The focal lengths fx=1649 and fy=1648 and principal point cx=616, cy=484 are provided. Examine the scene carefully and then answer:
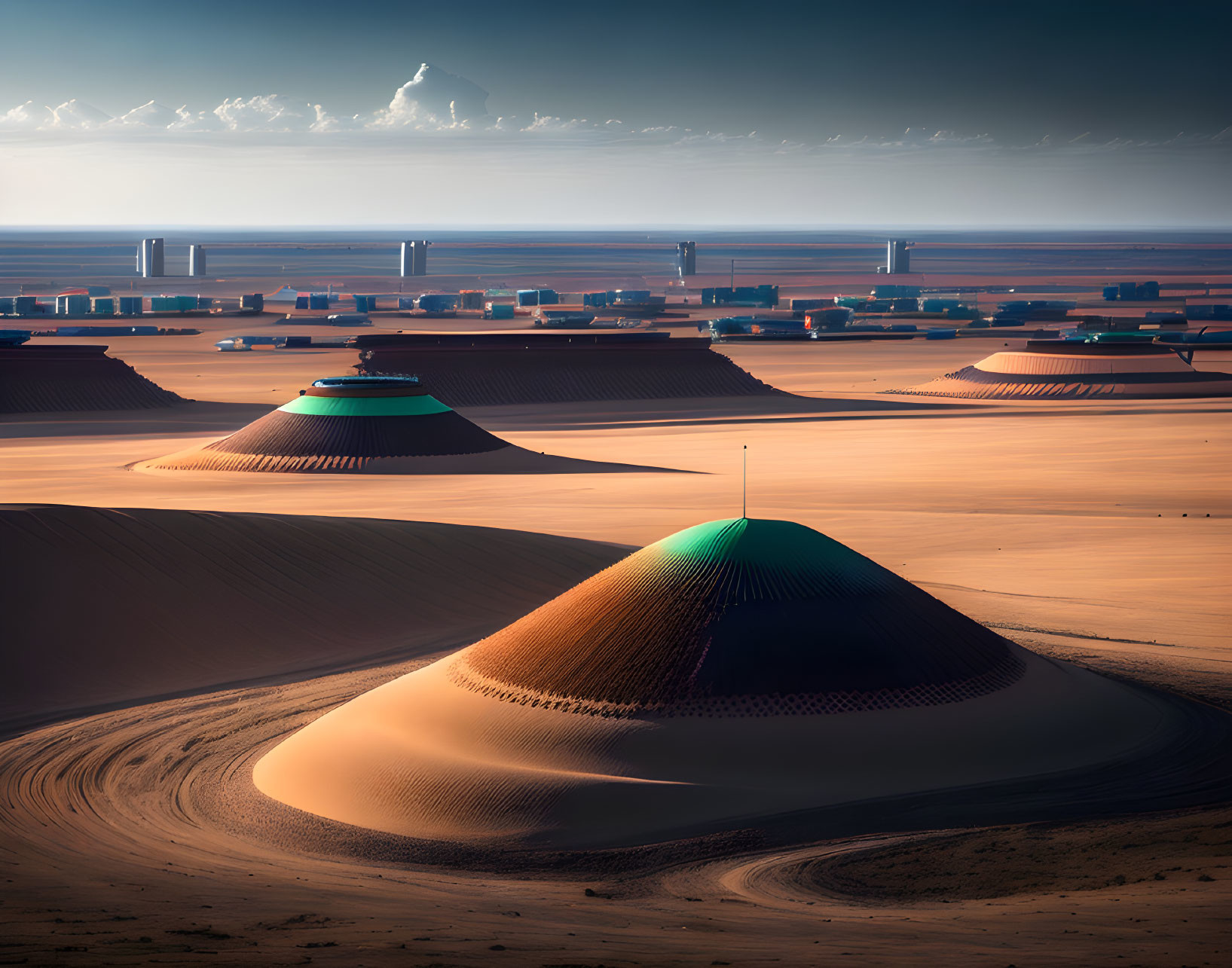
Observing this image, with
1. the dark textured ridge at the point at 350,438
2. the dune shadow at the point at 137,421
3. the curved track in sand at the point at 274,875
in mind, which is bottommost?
the curved track in sand at the point at 274,875

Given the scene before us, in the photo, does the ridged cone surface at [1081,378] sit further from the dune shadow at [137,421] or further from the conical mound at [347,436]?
the conical mound at [347,436]

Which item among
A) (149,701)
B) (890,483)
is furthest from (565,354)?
(149,701)

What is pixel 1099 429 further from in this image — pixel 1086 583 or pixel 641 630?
pixel 641 630

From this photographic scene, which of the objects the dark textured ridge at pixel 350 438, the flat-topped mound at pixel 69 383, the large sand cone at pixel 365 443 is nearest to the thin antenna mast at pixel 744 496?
the large sand cone at pixel 365 443

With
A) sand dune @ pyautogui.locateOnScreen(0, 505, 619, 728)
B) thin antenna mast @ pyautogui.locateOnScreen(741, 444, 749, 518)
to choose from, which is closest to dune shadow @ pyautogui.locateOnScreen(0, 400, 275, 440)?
A: thin antenna mast @ pyautogui.locateOnScreen(741, 444, 749, 518)

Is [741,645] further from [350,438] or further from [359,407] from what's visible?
[359,407]

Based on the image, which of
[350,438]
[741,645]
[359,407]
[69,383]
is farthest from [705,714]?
[69,383]
